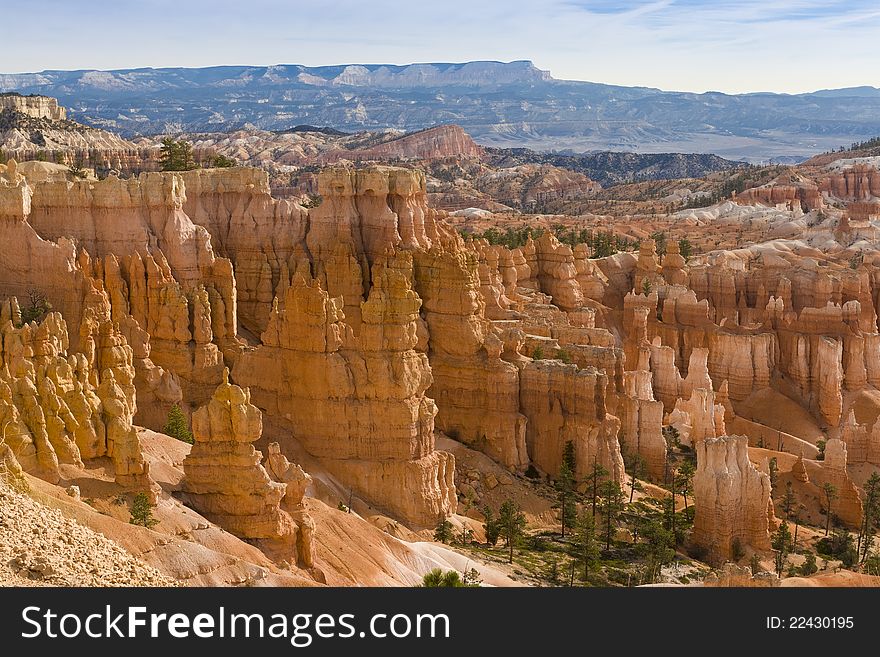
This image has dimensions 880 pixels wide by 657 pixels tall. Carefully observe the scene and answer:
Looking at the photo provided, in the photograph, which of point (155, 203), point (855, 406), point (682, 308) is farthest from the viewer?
point (682, 308)

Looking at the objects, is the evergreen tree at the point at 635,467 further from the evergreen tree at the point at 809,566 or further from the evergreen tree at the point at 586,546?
the evergreen tree at the point at 586,546

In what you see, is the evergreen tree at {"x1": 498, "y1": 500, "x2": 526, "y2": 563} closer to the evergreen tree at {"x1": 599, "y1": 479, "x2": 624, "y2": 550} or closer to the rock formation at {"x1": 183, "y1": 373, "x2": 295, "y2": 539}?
the evergreen tree at {"x1": 599, "y1": 479, "x2": 624, "y2": 550}

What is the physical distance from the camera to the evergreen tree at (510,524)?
35.1m

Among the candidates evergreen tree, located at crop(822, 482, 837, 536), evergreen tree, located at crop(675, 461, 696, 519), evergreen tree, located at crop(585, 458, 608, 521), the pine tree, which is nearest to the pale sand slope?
the pine tree

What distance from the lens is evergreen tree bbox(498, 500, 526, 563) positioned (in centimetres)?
3509

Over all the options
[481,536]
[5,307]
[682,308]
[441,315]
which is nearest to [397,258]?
[441,315]

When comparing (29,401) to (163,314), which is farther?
(163,314)

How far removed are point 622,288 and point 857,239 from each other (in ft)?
158

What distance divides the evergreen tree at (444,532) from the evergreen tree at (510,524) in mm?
1740

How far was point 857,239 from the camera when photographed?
11381 centimetres

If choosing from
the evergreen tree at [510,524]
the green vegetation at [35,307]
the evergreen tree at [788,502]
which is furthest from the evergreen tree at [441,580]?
the evergreen tree at [788,502]

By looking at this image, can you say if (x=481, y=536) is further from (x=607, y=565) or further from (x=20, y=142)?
(x=20, y=142)

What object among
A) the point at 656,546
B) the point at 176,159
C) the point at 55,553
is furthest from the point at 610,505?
the point at 176,159

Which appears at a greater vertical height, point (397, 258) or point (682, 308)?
point (397, 258)
